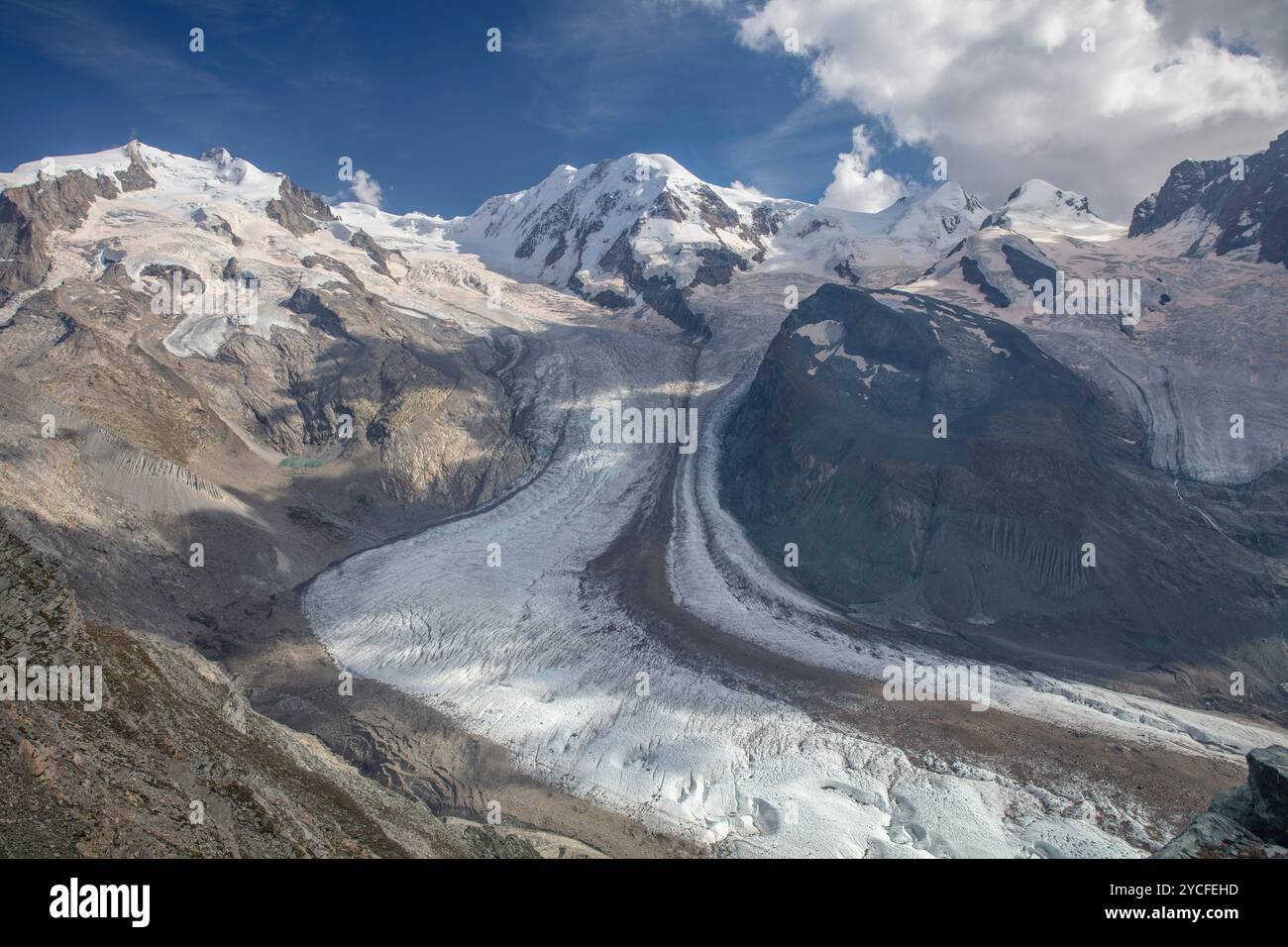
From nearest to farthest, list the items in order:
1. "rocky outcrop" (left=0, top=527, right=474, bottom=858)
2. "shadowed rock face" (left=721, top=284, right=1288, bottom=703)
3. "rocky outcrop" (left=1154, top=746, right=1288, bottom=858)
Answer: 1. "rocky outcrop" (left=0, top=527, right=474, bottom=858)
2. "rocky outcrop" (left=1154, top=746, right=1288, bottom=858)
3. "shadowed rock face" (left=721, top=284, right=1288, bottom=703)

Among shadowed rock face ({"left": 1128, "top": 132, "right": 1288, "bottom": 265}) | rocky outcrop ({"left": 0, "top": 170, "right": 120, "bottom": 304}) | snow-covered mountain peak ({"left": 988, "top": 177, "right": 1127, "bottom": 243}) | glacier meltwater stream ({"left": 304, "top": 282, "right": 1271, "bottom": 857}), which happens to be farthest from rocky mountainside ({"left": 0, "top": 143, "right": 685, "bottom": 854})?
snow-covered mountain peak ({"left": 988, "top": 177, "right": 1127, "bottom": 243})

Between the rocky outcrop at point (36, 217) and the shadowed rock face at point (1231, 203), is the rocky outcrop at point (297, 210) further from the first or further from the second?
the shadowed rock face at point (1231, 203)

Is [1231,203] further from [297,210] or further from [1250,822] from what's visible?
[297,210]

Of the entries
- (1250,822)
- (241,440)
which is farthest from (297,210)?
(1250,822)

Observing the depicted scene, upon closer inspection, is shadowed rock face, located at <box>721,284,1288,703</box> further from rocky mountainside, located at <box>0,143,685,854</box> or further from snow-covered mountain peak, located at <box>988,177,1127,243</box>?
snow-covered mountain peak, located at <box>988,177,1127,243</box>

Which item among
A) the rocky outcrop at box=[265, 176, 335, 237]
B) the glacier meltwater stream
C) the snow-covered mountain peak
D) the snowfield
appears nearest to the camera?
the glacier meltwater stream

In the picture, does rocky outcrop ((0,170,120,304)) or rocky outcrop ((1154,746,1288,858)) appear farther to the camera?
rocky outcrop ((0,170,120,304))

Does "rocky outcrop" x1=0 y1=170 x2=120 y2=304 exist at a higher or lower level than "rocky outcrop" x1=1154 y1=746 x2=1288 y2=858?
higher
